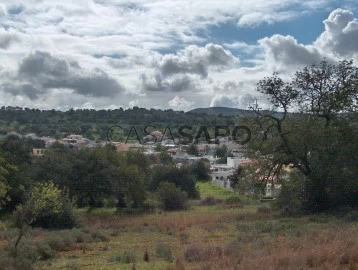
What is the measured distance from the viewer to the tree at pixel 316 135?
27.7 m

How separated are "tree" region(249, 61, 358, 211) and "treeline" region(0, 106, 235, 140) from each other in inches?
2726

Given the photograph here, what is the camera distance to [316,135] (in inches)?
1084

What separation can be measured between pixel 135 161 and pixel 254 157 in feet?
87.7

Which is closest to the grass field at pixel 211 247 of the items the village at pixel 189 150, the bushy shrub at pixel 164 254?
the bushy shrub at pixel 164 254

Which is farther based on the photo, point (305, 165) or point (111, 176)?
point (111, 176)

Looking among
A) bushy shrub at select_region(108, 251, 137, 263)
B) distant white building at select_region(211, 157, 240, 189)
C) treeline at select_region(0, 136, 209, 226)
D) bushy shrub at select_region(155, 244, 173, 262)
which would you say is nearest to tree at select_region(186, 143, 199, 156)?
distant white building at select_region(211, 157, 240, 189)

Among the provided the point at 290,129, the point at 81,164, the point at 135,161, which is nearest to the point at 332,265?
the point at 290,129

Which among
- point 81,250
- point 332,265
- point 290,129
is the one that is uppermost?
point 290,129

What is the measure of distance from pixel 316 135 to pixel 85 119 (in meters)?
113

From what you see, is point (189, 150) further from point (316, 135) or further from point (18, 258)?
point (18, 258)

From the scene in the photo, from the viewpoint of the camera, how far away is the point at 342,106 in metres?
29.2

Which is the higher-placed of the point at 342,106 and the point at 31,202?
the point at 342,106

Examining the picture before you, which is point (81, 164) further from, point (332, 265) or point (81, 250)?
point (332, 265)

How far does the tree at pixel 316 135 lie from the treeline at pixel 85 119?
227 feet
